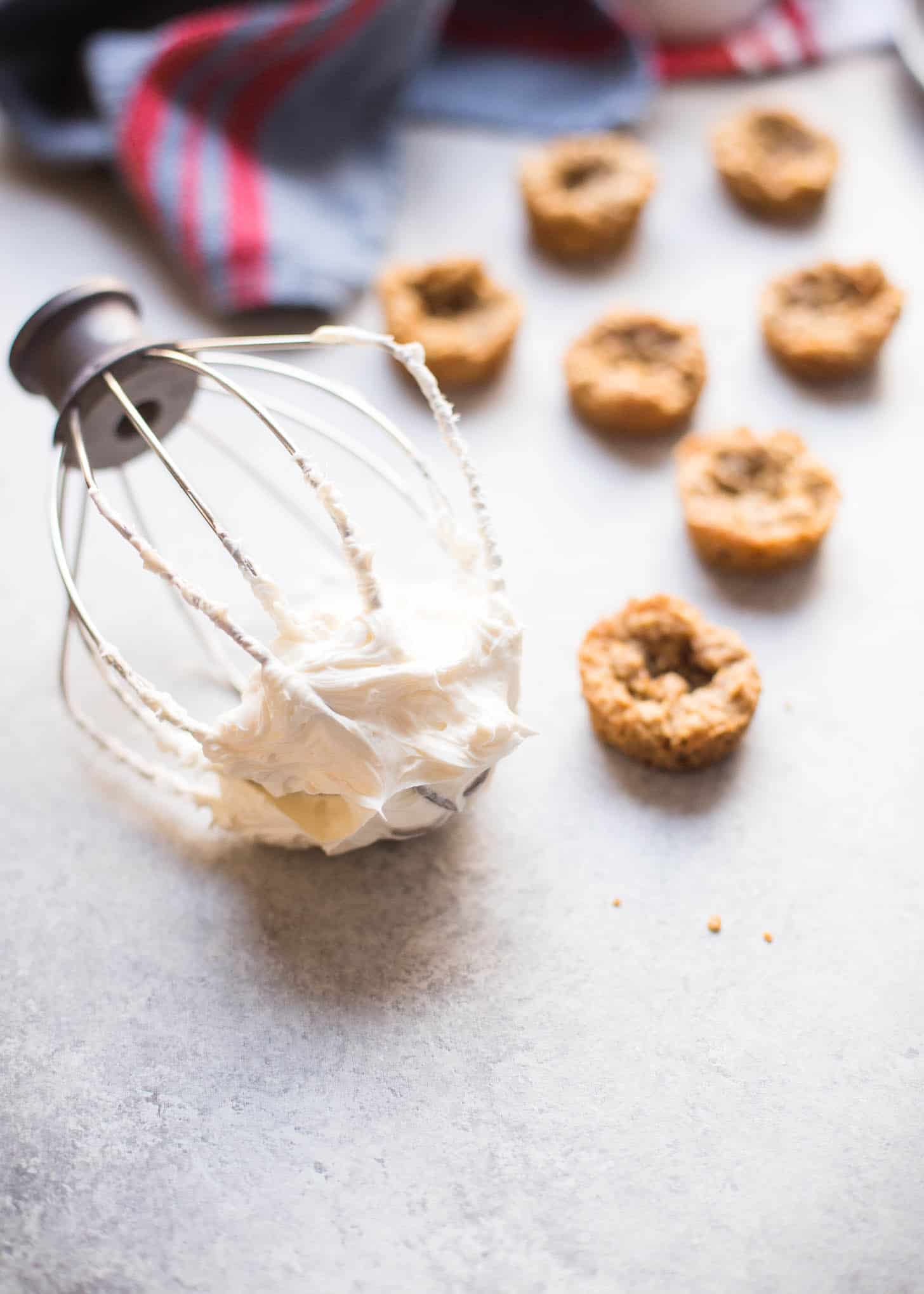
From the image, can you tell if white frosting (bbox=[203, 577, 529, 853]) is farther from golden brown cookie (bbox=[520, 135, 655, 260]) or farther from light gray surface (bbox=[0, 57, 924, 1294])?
golden brown cookie (bbox=[520, 135, 655, 260])

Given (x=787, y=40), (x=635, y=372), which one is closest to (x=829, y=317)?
(x=635, y=372)

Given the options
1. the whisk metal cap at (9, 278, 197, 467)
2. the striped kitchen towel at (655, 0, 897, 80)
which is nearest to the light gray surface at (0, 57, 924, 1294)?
the whisk metal cap at (9, 278, 197, 467)

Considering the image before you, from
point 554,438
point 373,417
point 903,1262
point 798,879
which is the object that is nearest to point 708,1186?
point 903,1262

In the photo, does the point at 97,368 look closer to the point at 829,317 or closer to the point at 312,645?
the point at 312,645

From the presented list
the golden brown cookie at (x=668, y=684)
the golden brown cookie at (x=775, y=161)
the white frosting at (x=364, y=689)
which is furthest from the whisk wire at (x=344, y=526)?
the golden brown cookie at (x=775, y=161)

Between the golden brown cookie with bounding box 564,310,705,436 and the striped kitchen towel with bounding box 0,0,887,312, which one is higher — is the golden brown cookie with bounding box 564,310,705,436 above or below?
below

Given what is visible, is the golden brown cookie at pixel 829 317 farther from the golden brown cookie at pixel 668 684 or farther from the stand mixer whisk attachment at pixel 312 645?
the stand mixer whisk attachment at pixel 312 645

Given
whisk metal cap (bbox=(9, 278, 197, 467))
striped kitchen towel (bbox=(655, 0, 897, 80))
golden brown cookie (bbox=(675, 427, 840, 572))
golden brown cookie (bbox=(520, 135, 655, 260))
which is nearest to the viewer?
whisk metal cap (bbox=(9, 278, 197, 467))
